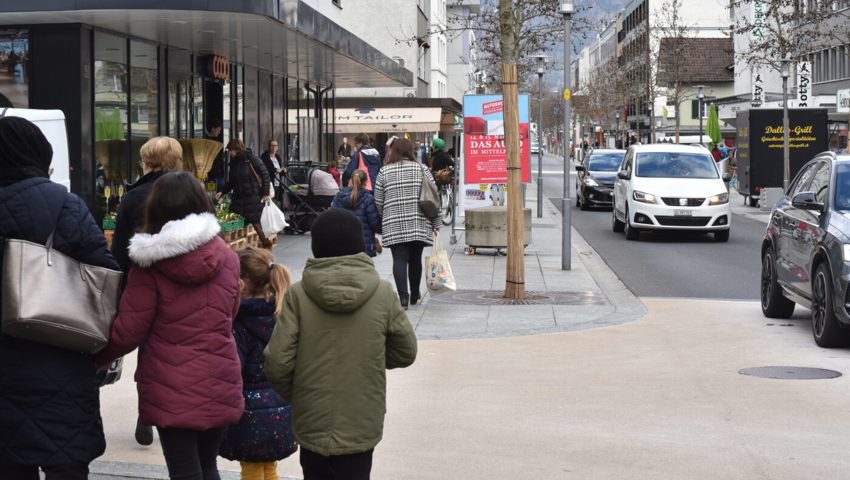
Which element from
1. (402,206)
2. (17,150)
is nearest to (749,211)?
Result: (402,206)

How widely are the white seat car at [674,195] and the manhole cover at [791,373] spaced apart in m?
14.5

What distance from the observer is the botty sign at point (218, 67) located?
23391 mm

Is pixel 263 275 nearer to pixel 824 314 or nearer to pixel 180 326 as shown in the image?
pixel 180 326

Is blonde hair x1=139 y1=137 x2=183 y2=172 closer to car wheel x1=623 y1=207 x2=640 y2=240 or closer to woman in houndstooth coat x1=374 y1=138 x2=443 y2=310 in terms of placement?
woman in houndstooth coat x1=374 y1=138 x2=443 y2=310

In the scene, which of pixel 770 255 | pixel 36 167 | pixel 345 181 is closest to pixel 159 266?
pixel 36 167

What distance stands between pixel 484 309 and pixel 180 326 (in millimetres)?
9092

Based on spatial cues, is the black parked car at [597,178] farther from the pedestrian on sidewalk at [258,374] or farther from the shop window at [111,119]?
the pedestrian on sidewalk at [258,374]

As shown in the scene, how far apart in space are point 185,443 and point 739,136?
120 ft

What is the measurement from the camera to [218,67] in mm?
23906

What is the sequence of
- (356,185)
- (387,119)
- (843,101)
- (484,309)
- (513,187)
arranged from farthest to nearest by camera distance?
(387,119) < (843,101) < (513,187) < (484,309) < (356,185)

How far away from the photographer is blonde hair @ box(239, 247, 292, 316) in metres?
5.41

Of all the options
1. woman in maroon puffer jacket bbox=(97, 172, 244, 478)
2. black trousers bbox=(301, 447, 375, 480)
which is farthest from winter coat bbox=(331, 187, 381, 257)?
black trousers bbox=(301, 447, 375, 480)

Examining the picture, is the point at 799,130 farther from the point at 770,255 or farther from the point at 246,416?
the point at 246,416

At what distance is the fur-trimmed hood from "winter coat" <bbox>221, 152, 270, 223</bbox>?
13.5m
